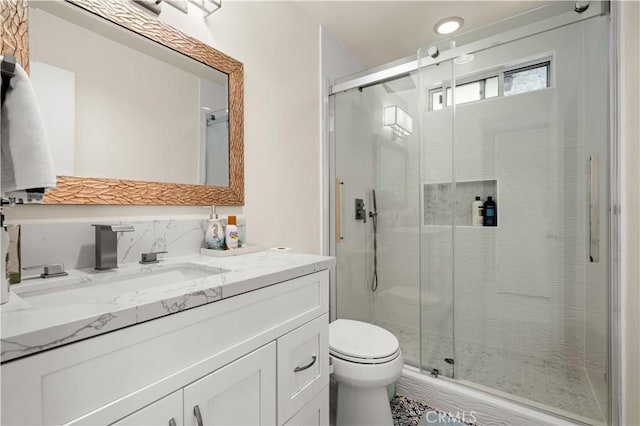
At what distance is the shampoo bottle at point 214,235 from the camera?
129 cm

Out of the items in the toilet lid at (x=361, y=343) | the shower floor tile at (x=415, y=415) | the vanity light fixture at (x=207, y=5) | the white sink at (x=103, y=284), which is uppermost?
the vanity light fixture at (x=207, y=5)

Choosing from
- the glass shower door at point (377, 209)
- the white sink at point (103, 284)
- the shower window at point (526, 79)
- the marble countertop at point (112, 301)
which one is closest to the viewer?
the marble countertop at point (112, 301)

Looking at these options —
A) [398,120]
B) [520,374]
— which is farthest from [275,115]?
[520,374]

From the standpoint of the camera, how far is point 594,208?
4.72ft

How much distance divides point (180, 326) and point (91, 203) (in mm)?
622

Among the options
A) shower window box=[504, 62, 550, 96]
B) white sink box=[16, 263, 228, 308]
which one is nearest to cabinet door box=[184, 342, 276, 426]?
white sink box=[16, 263, 228, 308]

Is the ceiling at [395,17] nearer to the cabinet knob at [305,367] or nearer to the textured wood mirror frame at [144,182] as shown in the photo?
the textured wood mirror frame at [144,182]

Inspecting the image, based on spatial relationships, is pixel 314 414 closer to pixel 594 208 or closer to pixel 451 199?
pixel 451 199

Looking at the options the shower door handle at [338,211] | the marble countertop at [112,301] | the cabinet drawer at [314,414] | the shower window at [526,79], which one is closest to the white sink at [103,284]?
the marble countertop at [112,301]

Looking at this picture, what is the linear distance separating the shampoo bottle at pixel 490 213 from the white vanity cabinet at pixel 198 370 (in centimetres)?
142

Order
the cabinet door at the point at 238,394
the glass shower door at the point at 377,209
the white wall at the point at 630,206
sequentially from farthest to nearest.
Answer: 1. the glass shower door at the point at 377,209
2. the white wall at the point at 630,206
3. the cabinet door at the point at 238,394

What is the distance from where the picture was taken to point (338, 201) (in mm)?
2203

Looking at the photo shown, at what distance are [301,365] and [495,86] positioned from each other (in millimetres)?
1962

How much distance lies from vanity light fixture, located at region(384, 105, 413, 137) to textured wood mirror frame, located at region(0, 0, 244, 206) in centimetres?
112
